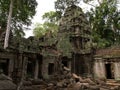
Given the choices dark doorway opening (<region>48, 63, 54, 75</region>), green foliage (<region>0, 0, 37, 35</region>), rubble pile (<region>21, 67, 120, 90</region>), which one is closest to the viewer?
rubble pile (<region>21, 67, 120, 90</region>)

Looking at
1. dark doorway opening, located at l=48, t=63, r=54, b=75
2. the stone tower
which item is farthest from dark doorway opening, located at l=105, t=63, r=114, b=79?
dark doorway opening, located at l=48, t=63, r=54, b=75

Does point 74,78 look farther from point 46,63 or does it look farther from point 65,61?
point 65,61

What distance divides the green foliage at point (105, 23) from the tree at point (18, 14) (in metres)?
11.5

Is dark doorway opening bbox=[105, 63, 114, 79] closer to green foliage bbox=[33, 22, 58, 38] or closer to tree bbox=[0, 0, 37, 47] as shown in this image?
tree bbox=[0, 0, 37, 47]

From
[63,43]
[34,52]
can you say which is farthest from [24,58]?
[63,43]

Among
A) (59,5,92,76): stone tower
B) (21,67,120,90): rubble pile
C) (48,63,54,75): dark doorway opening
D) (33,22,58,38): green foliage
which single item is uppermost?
(33,22,58,38): green foliage

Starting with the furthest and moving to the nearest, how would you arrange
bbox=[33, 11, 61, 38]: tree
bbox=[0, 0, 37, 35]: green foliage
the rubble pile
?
bbox=[33, 11, 61, 38]: tree < bbox=[0, 0, 37, 35]: green foliage < the rubble pile

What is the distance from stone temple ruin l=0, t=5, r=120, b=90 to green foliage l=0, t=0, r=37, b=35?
4078 millimetres

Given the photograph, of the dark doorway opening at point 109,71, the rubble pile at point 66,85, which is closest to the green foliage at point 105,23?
the dark doorway opening at point 109,71

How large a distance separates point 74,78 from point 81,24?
12.4 meters

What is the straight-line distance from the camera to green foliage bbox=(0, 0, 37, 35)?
21.2 m

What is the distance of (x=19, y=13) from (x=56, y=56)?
29.6 ft

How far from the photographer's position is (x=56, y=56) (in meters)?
19.8

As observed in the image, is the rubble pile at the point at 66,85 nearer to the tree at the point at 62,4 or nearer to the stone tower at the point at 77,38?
the stone tower at the point at 77,38
